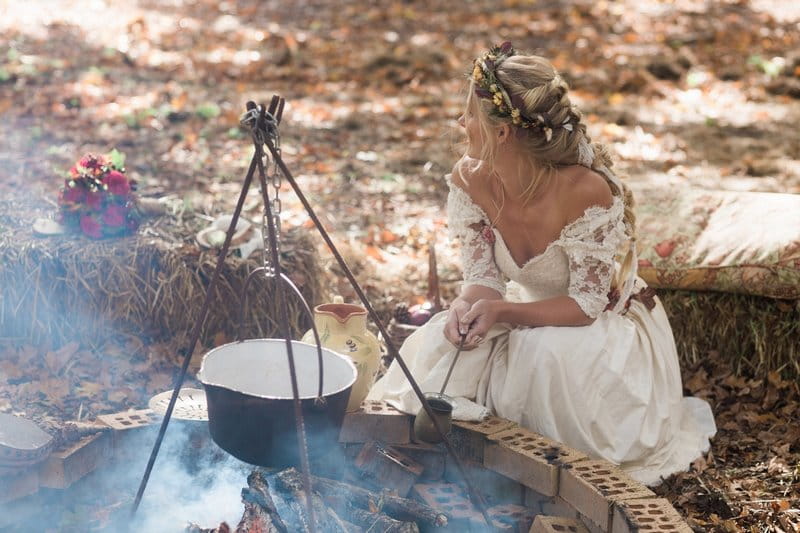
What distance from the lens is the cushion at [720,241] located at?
13.0 ft

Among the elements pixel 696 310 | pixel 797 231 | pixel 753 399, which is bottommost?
pixel 753 399

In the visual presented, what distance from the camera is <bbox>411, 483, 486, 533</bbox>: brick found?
2.70m

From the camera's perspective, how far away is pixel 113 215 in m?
4.43

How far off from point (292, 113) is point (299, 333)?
4.24 m

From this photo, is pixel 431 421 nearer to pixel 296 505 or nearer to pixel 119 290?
pixel 296 505

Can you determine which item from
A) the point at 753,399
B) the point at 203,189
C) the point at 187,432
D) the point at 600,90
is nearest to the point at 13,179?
the point at 203,189

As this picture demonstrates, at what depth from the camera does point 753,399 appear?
4.03 m

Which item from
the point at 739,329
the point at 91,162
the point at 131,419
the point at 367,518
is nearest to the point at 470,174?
the point at 367,518

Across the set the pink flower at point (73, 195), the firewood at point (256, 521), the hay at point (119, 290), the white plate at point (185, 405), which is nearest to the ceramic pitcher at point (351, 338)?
the white plate at point (185, 405)

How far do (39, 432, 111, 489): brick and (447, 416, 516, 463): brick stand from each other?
3.65 feet

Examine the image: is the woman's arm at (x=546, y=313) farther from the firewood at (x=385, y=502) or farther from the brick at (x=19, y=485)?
the brick at (x=19, y=485)

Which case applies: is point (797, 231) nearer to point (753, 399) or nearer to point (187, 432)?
point (753, 399)

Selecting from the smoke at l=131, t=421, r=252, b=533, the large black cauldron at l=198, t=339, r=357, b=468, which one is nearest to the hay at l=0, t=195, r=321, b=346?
the smoke at l=131, t=421, r=252, b=533

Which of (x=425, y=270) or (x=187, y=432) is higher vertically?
(x=187, y=432)
